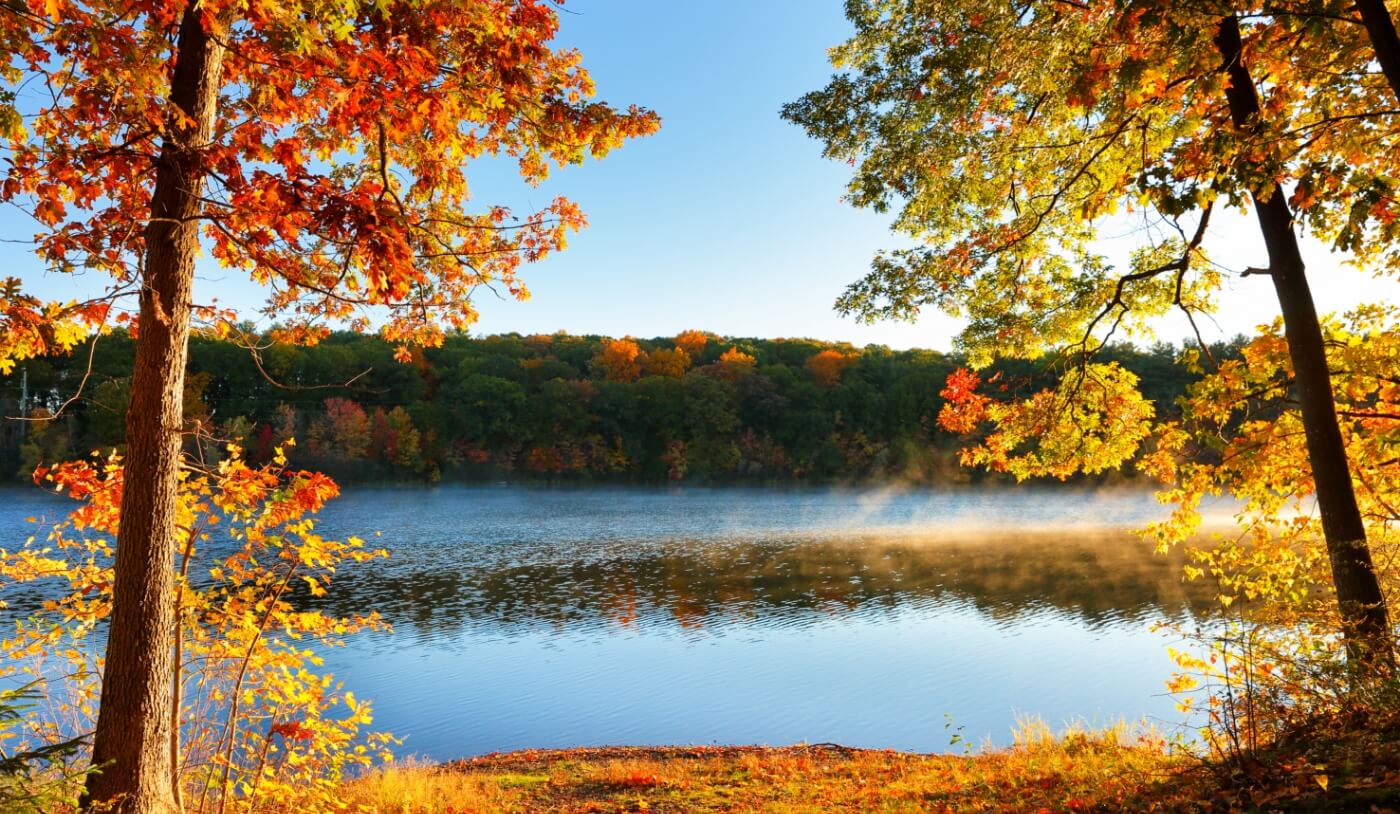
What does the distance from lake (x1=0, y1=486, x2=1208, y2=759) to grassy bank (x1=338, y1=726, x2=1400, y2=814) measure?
7.41 feet

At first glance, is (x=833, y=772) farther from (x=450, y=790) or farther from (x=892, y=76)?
(x=892, y=76)

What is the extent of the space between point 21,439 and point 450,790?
7464cm

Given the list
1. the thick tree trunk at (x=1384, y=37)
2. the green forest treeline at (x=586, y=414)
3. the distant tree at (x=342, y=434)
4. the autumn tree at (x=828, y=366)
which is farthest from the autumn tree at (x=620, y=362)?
the thick tree trunk at (x=1384, y=37)

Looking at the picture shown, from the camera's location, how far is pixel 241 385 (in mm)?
78812

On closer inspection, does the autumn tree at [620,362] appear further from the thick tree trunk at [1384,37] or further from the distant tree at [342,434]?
the thick tree trunk at [1384,37]

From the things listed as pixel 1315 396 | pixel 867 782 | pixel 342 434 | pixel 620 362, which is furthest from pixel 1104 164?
pixel 620 362

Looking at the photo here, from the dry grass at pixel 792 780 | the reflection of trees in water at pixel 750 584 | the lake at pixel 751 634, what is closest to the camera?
the dry grass at pixel 792 780

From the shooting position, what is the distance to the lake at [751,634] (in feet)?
43.2

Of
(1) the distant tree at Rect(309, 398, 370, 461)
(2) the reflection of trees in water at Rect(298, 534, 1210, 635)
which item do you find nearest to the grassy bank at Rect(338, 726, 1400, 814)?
(2) the reflection of trees in water at Rect(298, 534, 1210, 635)

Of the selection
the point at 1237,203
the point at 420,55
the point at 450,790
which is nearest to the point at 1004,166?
the point at 1237,203

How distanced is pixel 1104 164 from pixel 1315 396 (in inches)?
107

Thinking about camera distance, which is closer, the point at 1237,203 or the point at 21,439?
the point at 1237,203

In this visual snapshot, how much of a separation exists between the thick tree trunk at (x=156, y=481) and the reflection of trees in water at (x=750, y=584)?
14.5m

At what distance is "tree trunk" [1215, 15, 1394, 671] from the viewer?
5.70 metres
